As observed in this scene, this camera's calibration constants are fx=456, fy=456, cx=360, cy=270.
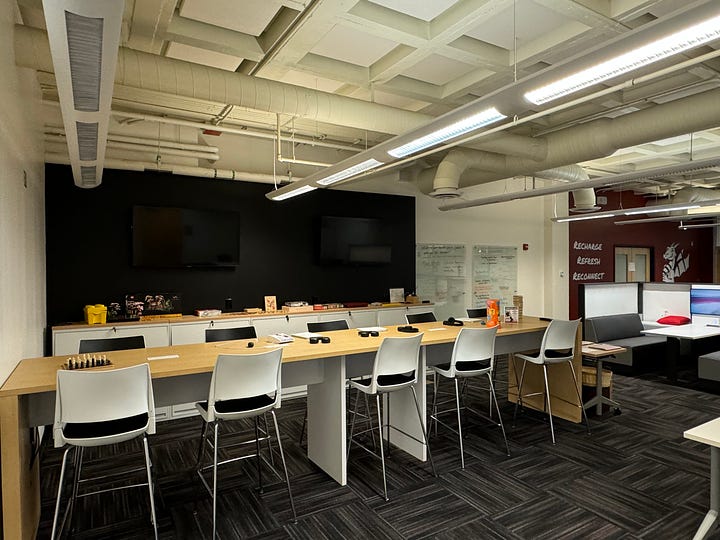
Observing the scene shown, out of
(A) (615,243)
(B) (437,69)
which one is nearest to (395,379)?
(B) (437,69)

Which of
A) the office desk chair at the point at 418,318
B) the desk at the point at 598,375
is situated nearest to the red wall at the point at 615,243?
the desk at the point at 598,375

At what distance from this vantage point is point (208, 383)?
326 cm

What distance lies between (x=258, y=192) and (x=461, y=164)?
2642 mm

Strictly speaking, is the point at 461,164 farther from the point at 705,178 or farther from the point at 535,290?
the point at 705,178

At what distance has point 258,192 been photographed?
6.05 meters

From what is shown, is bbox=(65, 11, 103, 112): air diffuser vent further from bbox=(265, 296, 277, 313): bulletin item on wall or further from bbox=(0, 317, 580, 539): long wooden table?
bbox=(265, 296, 277, 313): bulletin item on wall

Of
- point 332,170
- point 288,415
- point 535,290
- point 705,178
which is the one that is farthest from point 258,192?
point 705,178

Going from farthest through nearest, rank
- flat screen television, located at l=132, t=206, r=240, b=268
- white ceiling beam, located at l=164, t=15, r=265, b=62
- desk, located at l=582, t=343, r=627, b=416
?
flat screen television, located at l=132, t=206, r=240, b=268 → desk, located at l=582, t=343, r=627, b=416 → white ceiling beam, located at l=164, t=15, r=265, b=62

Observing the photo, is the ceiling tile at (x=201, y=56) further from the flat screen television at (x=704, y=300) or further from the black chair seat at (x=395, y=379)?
the flat screen television at (x=704, y=300)

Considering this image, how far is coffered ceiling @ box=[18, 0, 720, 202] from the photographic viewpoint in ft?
9.94

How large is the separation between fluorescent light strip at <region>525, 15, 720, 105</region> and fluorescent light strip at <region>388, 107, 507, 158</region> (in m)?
0.29

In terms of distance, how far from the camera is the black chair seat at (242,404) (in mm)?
2863

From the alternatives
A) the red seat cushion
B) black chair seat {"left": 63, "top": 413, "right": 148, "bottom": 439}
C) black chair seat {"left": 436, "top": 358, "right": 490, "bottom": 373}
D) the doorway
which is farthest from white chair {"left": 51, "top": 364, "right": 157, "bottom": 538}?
the doorway

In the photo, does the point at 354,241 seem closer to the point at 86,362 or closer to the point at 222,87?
the point at 222,87
